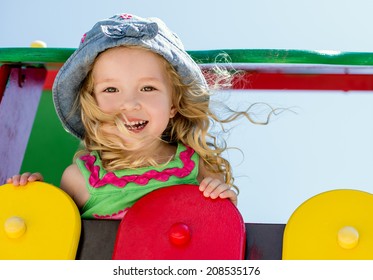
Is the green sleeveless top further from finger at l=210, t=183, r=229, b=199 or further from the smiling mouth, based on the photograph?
finger at l=210, t=183, r=229, b=199

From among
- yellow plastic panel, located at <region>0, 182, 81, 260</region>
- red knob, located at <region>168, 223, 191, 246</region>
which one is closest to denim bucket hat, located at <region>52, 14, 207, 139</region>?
yellow plastic panel, located at <region>0, 182, 81, 260</region>

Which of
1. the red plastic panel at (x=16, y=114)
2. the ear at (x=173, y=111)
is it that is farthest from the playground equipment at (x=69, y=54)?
the ear at (x=173, y=111)

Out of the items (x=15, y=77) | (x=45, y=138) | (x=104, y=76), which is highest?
(x=104, y=76)

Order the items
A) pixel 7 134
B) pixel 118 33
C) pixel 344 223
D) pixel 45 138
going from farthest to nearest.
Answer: pixel 45 138 → pixel 7 134 → pixel 118 33 → pixel 344 223

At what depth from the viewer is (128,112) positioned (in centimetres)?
120

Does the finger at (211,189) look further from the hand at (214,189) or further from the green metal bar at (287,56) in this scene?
the green metal bar at (287,56)

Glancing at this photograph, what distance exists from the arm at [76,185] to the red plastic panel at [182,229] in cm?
22

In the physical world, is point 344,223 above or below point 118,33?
below

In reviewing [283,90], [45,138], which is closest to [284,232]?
[283,90]

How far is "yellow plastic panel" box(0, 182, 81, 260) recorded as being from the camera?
3.27ft

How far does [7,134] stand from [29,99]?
109 millimetres

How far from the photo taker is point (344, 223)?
0.95 m

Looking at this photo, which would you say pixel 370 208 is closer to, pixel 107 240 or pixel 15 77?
pixel 107 240

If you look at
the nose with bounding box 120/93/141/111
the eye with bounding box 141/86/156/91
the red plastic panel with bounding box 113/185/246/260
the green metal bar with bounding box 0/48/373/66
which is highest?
the green metal bar with bounding box 0/48/373/66
